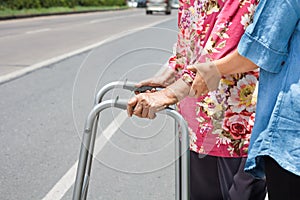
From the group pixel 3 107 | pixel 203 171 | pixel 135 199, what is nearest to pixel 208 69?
pixel 203 171

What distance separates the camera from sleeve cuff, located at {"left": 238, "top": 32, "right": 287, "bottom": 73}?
155cm

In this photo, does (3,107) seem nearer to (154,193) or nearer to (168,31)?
(154,193)

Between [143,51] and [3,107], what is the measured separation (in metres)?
4.90

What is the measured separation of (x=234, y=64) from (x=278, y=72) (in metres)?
0.16

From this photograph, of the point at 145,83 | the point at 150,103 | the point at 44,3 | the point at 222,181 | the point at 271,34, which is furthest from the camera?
the point at 44,3

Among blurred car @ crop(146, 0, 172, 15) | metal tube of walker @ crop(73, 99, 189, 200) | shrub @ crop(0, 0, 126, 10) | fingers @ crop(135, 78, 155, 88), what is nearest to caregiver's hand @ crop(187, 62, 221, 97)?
metal tube of walker @ crop(73, 99, 189, 200)

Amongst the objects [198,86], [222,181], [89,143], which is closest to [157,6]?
[222,181]

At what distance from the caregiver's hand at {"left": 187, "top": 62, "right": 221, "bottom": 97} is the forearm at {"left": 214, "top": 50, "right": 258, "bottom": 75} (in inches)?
0.8

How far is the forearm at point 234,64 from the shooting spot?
165 cm

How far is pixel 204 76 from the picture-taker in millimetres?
1710

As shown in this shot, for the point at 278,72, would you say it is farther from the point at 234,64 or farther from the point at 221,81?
the point at 221,81

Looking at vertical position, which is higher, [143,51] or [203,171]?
[143,51]

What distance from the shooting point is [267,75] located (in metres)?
1.62

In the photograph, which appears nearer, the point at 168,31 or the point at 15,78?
the point at 168,31
